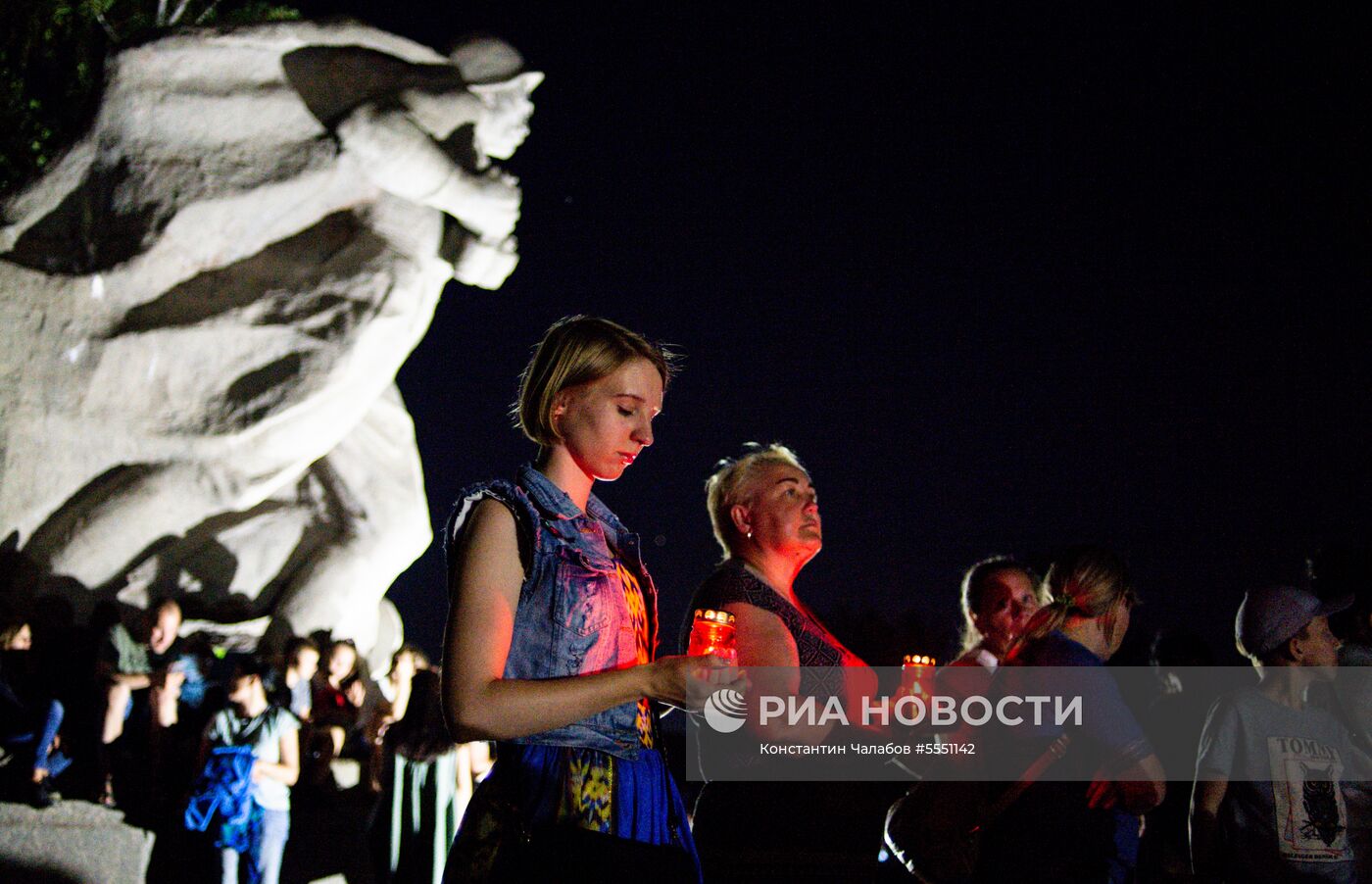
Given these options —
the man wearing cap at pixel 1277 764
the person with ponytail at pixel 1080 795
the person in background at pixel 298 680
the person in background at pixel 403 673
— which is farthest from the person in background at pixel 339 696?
the man wearing cap at pixel 1277 764

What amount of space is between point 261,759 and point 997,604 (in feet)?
10.7

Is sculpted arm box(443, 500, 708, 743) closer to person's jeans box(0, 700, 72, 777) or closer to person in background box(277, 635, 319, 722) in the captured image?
person's jeans box(0, 700, 72, 777)

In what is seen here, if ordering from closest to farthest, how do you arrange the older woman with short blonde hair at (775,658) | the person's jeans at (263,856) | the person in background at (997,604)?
1. the older woman with short blonde hair at (775,658)
2. the person in background at (997,604)
3. the person's jeans at (263,856)

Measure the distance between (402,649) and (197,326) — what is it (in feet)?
11.1

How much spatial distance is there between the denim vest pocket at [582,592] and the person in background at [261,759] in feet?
12.7

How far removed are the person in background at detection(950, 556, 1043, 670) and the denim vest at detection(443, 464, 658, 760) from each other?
7.65ft

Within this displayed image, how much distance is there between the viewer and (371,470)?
31.4 feet

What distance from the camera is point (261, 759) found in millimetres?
5199

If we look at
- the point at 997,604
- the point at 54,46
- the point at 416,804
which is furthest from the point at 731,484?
the point at 54,46

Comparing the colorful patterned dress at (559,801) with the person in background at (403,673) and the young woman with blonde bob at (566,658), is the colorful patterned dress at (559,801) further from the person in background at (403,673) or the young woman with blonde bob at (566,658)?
the person in background at (403,673)

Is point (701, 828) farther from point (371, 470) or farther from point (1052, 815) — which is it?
point (371, 470)

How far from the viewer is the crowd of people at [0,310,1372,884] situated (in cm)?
174

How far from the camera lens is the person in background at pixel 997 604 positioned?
404cm

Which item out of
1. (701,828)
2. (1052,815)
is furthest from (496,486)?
(1052,815)
